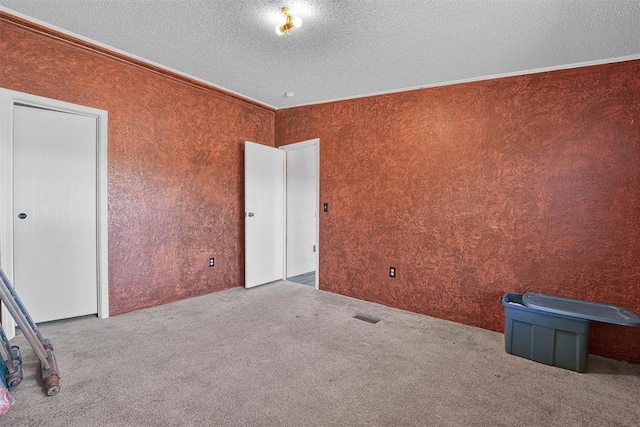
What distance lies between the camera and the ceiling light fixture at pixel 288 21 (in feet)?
6.92

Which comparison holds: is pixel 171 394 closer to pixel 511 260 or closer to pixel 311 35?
pixel 311 35

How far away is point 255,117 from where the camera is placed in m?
4.39

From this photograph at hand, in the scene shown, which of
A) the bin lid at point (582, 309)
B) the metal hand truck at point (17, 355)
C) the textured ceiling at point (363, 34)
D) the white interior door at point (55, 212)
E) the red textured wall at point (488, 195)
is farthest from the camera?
the white interior door at point (55, 212)

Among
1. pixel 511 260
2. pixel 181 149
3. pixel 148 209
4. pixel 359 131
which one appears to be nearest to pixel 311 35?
pixel 359 131

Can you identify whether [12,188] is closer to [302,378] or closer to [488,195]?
[302,378]

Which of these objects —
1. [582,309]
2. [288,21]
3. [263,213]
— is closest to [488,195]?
[582,309]

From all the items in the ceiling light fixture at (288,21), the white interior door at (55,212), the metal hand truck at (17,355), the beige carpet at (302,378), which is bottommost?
the beige carpet at (302,378)

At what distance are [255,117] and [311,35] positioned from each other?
2.13 metres

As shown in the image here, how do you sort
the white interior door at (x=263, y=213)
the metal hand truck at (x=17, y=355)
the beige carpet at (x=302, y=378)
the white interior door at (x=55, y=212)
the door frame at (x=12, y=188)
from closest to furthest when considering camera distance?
1. the beige carpet at (x=302, y=378)
2. the metal hand truck at (x=17, y=355)
3. the door frame at (x=12, y=188)
4. the white interior door at (x=55, y=212)
5. the white interior door at (x=263, y=213)

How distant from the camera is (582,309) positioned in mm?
2365

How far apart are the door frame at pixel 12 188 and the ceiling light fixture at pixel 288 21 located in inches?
75.7

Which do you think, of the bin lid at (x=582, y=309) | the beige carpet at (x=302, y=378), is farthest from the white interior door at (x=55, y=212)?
the bin lid at (x=582, y=309)

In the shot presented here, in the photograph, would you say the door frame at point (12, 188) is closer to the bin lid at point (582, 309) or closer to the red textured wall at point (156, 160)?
the red textured wall at point (156, 160)

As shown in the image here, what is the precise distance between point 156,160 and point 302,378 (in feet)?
8.60
